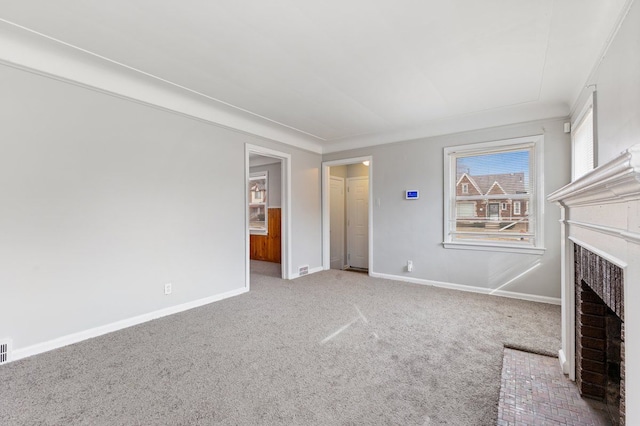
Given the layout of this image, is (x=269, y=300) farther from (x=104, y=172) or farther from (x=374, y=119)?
(x=374, y=119)

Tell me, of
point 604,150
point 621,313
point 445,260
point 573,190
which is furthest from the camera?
point 445,260

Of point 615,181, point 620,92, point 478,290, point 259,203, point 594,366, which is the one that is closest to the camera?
point 615,181

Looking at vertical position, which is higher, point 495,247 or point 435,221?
point 435,221

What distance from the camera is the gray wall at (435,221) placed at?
371cm

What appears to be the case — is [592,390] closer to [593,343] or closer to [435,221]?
[593,343]

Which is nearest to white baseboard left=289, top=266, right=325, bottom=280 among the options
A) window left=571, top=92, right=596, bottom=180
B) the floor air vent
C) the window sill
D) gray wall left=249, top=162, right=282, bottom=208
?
gray wall left=249, top=162, right=282, bottom=208

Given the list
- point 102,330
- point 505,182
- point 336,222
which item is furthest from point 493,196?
point 102,330

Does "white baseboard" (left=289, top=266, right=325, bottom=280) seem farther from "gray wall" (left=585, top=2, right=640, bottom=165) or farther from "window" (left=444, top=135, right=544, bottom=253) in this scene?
"gray wall" (left=585, top=2, right=640, bottom=165)

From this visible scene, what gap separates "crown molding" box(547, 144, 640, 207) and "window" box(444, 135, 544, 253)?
9.52ft

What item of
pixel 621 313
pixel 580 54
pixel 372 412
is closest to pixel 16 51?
pixel 372 412

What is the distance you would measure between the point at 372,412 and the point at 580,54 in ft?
10.5

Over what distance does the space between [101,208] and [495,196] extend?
474 centimetres

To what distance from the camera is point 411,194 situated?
4.74 meters

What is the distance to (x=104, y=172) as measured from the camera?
2818 mm
